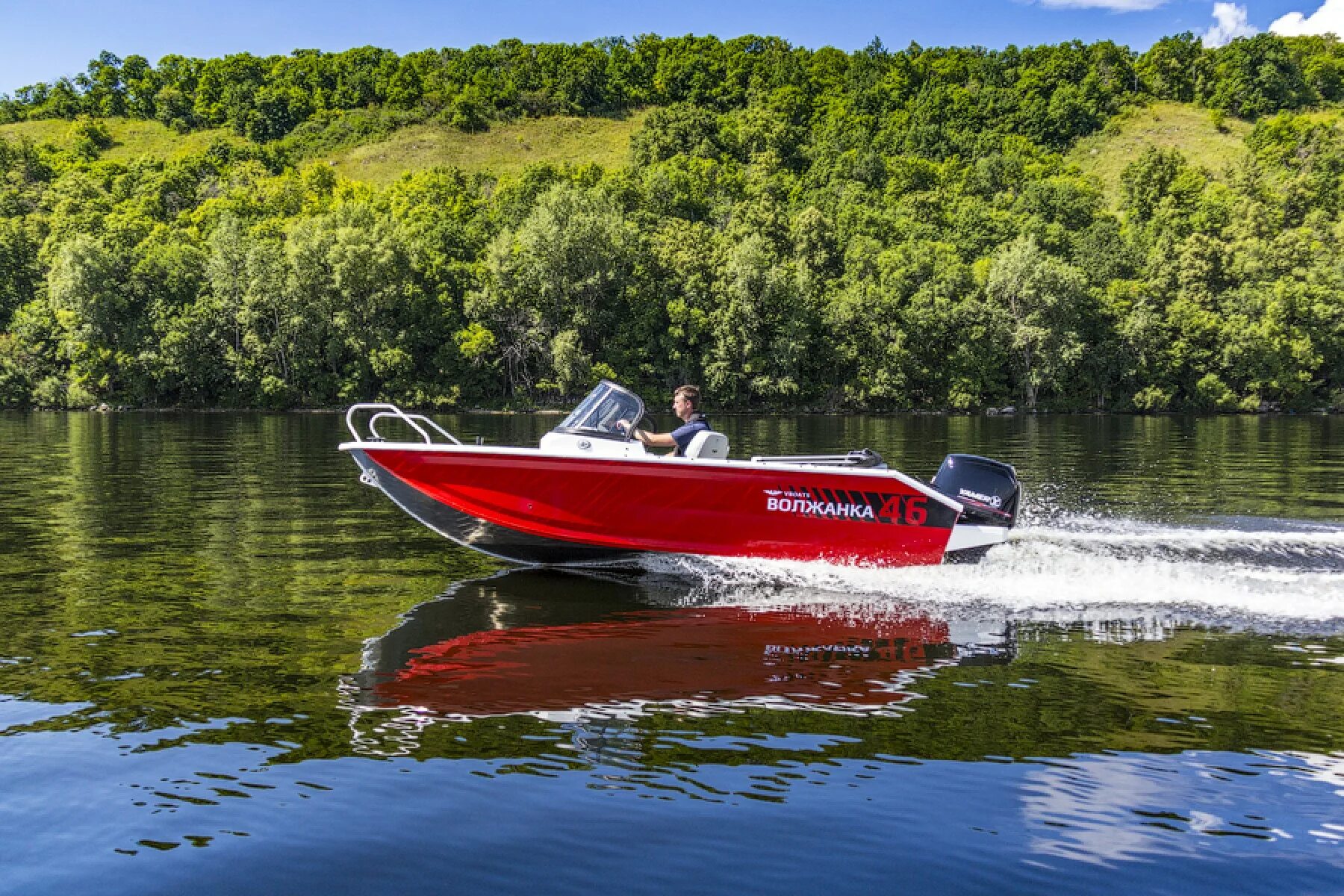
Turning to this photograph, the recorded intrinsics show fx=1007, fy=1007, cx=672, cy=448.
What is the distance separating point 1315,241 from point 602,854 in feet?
268

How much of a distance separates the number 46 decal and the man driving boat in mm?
2060

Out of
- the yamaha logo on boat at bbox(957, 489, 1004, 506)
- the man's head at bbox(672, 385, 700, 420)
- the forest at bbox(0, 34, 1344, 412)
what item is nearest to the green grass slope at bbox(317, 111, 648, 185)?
the forest at bbox(0, 34, 1344, 412)

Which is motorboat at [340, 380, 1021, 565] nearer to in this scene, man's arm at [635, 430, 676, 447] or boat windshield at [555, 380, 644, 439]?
boat windshield at [555, 380, 644, 439]

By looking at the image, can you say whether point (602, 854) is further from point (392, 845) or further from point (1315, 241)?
point (1315, 241)

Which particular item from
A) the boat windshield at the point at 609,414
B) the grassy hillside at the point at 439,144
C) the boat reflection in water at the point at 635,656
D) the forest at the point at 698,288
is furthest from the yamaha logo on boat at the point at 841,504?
the grassy hillside at the point at 439,144

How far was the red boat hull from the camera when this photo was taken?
10.4 metres

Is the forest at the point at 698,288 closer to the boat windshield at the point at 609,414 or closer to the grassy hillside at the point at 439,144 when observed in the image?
the grassy hillside at the point at 439,144

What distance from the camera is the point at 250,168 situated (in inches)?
4072

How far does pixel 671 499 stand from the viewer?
1048 cm

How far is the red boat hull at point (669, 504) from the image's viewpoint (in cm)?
1039

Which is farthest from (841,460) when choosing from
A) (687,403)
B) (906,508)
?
(687,403)

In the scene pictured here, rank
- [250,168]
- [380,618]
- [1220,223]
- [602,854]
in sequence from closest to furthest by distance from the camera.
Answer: [602,854] < [380,618] < [1220,223] < [250,168]

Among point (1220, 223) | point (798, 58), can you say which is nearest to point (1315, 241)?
point (1220, 223)

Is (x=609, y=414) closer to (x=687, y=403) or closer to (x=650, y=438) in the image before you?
(x=650, y=438)
